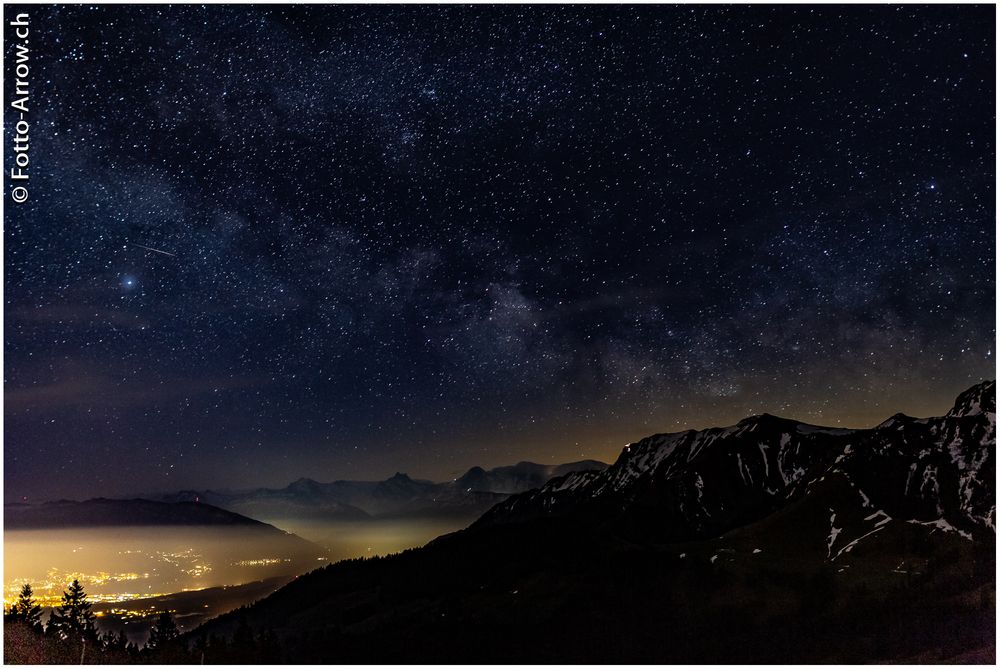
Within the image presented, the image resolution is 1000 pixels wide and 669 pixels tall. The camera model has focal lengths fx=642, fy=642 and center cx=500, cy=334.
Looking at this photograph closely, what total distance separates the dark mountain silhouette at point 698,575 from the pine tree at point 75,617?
7.76m

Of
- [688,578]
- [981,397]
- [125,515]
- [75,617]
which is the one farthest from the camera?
[688,578]

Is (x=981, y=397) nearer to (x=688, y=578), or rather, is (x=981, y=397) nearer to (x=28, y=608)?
(x=688, y=578)

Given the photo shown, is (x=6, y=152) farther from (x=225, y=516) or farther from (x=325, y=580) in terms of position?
(x=325, y=580)

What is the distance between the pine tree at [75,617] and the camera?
122ft

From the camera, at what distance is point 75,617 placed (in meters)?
41.6

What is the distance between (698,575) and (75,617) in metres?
62.8

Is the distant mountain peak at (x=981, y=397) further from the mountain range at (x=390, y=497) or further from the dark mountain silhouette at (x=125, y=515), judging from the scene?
the dark mountain silhouette at (x=125, y=515)

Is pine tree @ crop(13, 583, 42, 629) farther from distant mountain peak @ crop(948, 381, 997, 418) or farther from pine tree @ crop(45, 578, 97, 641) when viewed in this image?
distant mountain peak @ crop(948, 381, 997, 418)

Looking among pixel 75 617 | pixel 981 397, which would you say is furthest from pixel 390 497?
pixel 981 397

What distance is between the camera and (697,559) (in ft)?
264

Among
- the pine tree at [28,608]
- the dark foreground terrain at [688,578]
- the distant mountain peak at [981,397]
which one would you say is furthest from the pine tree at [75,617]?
the distant mountain peak at [981,397]

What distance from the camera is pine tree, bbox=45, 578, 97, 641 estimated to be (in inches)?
1463

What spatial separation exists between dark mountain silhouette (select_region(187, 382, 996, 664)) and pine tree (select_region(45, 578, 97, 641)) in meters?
7.76

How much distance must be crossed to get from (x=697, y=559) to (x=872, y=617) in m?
32.7
